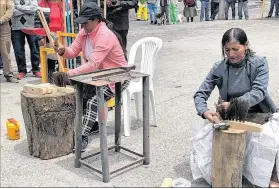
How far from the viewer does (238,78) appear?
11.6 feet

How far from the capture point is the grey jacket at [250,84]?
3451mm

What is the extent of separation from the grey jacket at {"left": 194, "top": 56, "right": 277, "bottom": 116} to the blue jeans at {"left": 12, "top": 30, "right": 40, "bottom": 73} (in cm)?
483

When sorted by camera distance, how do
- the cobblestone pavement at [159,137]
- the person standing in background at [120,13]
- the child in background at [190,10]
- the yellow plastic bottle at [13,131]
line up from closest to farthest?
the cobblestone pavement at [159,137] → the yellow plastic bottle at [13,131] → the person standing in background at [120,13] → the child in background at [190,10]

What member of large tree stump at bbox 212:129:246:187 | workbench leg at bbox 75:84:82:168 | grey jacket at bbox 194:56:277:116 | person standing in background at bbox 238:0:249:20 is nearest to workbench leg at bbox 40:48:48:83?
workbench leg at bbox 75:84:82:168

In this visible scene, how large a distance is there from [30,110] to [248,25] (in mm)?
12566

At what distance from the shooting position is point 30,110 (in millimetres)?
4129

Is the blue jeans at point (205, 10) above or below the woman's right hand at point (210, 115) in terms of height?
above

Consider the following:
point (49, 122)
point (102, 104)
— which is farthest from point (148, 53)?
point (102, 104)

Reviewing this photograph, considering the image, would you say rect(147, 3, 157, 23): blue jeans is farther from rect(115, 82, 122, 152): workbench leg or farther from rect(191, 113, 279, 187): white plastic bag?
rect(191, 113, 279, 187): white plastic bag

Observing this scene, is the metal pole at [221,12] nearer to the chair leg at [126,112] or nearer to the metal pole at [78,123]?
the chair leg at [126,112]

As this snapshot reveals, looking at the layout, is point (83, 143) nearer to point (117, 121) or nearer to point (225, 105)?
point (117, 121)

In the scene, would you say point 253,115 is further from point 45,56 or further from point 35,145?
point 45,56

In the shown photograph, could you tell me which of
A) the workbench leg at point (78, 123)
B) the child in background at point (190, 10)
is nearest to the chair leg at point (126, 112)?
the workbench leg at point (78, 123)

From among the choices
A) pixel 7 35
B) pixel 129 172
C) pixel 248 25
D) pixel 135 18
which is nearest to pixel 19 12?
pixel 7 35
